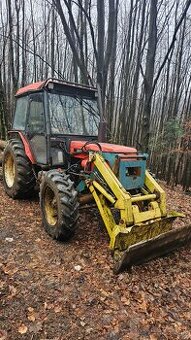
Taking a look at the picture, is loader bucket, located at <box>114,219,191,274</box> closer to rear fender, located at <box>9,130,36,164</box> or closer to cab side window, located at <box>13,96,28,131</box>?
rear fender, located at <box>9,130,36,164</box>

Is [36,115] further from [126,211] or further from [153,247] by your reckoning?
[153,247]

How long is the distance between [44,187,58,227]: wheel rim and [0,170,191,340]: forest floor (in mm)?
297

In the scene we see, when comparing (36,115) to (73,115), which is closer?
(73,115)

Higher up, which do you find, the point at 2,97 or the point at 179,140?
the point at 2,97

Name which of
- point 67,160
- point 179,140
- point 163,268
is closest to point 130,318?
point 163,268

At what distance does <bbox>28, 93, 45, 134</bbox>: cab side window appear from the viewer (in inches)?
210

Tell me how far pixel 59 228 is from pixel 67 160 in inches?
57.3

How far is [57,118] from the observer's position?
525cm

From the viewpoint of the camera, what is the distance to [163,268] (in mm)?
4090

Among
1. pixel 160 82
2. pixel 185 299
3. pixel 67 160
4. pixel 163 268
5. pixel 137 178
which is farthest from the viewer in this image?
pixel 160 82

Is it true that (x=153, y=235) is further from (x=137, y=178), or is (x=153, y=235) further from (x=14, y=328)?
(x=14, y=328)

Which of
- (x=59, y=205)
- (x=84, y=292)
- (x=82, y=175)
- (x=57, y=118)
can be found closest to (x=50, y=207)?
(x=59, y=205)

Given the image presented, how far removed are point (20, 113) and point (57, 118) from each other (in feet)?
5.08

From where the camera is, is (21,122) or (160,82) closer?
(21,122)
